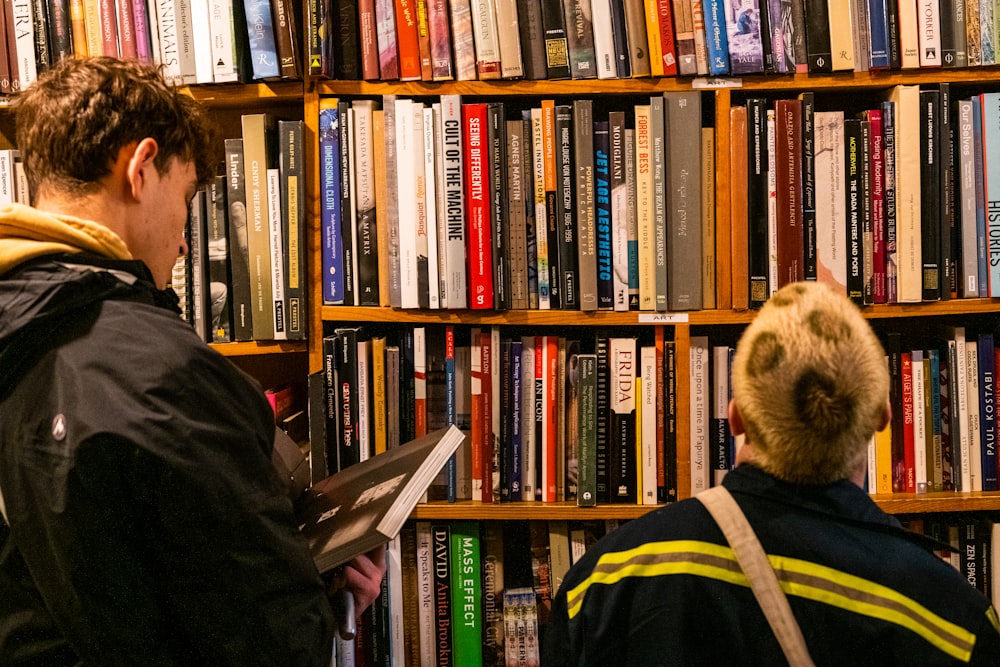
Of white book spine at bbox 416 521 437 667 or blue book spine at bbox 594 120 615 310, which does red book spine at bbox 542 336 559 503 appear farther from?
white book spine at bbox 416 521 437 667

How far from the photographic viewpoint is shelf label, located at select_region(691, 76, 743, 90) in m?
1.56

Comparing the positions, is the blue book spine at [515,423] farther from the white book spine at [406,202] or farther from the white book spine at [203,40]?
the white book spine at [203,40]

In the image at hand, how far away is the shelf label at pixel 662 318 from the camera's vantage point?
5.20 feet

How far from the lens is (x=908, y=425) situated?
5.28ft

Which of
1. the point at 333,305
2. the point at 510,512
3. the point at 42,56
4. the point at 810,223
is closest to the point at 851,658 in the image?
the point at 510,512

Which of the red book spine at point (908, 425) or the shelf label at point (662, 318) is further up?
the shelf label at point (662, 318)

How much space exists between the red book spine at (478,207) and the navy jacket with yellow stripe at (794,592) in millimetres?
774

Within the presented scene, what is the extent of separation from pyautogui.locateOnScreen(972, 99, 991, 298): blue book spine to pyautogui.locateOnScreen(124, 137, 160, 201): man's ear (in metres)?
1.46

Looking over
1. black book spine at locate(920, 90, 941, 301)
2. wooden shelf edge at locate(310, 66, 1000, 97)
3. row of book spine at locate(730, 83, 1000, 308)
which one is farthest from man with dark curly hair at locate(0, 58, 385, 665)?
black book spine at locate(920, 90, 941, 301)

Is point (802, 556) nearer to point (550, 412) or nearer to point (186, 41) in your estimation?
point (550, 412)

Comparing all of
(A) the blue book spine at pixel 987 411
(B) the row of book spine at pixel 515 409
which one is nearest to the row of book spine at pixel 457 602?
(B) the row of book spine at pixel 515 409

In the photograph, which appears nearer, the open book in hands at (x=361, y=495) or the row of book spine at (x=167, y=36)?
the open book in hands at (x=361, y=495)

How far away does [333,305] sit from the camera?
164cm

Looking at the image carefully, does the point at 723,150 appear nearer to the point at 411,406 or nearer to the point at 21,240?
the point at 411,406
